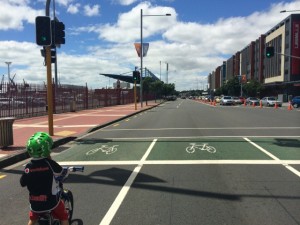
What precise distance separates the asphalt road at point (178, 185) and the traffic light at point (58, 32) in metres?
3.92

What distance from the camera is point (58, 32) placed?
14.5 meters

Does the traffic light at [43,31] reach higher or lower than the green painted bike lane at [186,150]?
higher

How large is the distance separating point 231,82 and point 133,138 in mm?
105093

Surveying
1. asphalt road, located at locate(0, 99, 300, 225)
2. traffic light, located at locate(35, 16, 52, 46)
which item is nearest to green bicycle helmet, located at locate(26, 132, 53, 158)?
asphalt road, located at locate(0, 99, 300, 225)

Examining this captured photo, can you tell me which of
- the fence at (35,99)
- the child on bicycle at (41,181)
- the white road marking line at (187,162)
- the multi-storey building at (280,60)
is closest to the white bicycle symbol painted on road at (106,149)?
the white road marking line at (187,162)

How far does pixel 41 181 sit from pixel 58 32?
10914 millimetres

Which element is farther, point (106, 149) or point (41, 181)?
point (106, 149)

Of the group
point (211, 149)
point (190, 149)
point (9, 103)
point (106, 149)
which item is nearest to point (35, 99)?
point (9, 103)

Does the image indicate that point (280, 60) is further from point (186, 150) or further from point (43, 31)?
point (186, 150)

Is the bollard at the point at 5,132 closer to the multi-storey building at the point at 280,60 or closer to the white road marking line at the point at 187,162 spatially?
the white road marking line at the point at 187,162

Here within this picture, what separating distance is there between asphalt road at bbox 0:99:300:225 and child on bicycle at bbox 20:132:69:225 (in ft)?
3.94

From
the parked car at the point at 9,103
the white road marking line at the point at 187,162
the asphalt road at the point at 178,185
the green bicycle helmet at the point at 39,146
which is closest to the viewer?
the green bicycle helmet at the point at 39,146

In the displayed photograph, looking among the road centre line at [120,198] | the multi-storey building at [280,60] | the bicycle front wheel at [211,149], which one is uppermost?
the multi-storey building at [280,60]

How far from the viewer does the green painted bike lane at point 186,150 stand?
10.8 meters
